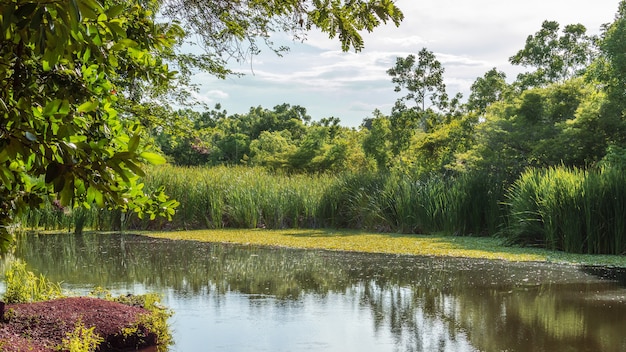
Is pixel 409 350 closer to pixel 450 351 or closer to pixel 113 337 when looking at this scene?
pixel 450 351

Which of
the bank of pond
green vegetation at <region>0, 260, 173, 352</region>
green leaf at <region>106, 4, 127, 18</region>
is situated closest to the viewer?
green leaf at <region>106, 4, 127, 18</region>

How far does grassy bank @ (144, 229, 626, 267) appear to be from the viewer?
32.1 feet

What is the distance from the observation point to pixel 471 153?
52.0 ft

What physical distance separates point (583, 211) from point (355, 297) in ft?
17.4

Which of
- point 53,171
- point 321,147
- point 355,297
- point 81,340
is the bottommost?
point 355,297

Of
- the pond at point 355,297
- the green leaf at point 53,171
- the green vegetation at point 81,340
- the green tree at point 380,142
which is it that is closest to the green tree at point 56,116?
the green leaf at point 53,171

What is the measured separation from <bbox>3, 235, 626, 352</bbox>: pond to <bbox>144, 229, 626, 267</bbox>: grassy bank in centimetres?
62

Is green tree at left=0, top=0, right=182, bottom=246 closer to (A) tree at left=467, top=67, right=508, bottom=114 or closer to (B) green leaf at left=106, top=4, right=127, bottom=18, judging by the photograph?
(B) green leaf at left=106, top=4, right=127, bottom=18

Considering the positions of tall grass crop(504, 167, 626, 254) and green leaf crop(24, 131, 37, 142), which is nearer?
green leaf crop(24, 131, 37, 142)

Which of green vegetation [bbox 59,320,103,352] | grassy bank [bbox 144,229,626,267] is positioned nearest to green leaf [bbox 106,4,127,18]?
green vegetation [bbox 59,320,103,352]

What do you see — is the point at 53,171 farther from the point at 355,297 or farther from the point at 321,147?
the point at 321,147

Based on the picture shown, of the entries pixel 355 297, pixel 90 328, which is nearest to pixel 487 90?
pixel 355 297

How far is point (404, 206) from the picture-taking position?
13.9 m

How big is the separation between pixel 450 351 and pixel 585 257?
587 centimetres
